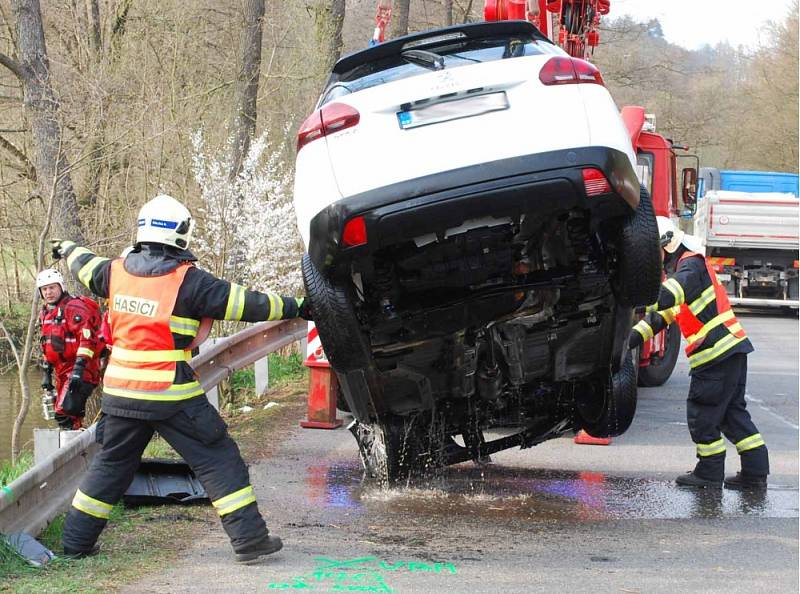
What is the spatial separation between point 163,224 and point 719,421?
152 inches

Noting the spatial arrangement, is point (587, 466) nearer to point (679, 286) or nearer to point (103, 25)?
point (679, 286)

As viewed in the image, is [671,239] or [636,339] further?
[671,239]

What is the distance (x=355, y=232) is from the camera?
475cm

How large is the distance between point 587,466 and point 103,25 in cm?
992

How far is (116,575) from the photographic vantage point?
4688mm

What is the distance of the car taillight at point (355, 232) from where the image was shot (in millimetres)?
4734

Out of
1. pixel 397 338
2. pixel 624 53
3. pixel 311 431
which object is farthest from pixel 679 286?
pixel 624 53

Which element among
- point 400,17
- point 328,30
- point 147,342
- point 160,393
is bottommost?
point 160,393

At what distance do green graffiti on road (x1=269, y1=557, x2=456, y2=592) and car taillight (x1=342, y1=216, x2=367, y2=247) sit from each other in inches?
58.0

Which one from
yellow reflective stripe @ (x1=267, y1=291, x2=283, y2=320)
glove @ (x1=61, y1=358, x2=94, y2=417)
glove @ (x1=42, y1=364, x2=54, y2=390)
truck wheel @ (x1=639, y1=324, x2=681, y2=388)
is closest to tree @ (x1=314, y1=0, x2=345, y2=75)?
truck wheel @ (x1=639, y1=324, x2=681, y2=388)

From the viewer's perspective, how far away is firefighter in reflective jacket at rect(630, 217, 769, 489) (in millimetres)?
6898

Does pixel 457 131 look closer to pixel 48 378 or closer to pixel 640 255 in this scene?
pixel 640 255

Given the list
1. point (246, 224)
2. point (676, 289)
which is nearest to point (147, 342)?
point (676, 289)

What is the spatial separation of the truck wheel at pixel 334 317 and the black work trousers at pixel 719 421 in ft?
9.02
